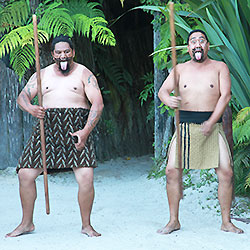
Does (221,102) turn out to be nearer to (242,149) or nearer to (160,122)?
(242,149)

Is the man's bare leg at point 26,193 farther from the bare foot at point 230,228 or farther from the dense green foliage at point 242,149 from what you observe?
the dense green foliage at point 242,149

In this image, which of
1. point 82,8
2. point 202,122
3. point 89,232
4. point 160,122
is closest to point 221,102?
point 202,122

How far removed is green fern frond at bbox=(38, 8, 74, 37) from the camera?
5.86 meters

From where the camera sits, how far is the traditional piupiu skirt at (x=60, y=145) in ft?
12.8

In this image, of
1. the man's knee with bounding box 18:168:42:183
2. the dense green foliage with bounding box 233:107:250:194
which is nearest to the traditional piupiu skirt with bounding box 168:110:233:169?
the dense green foliage with bounding box 233:107:250:194

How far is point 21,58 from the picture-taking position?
19.9 ft

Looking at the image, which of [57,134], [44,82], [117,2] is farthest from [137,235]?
[117,2]

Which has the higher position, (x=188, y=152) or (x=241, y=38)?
(x=241, y=38)

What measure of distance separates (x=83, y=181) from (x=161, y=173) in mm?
2601

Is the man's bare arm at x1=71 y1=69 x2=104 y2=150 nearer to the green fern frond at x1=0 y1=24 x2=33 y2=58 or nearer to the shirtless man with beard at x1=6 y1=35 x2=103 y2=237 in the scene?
the shirtless man with beard at x1=6 y1=35 x2=103 y2=237

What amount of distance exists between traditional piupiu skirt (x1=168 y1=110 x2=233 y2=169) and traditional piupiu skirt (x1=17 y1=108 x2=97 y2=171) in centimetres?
72

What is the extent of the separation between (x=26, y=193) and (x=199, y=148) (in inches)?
54.0

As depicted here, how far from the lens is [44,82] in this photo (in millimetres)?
4008

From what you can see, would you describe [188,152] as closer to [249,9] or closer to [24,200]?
[24,200]
